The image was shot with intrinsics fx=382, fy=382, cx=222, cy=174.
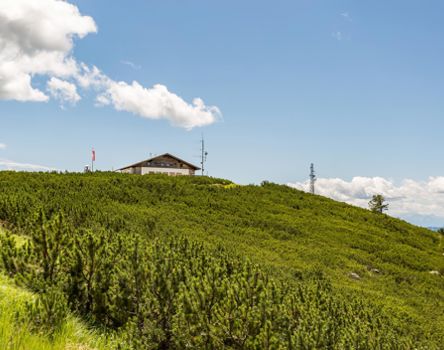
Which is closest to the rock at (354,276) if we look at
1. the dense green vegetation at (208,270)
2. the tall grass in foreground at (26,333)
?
the dense green vegetation at (208,270)

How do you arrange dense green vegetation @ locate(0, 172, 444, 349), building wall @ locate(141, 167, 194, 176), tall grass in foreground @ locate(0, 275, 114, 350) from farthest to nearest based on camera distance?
building wall @ locate(141, 167, 194, 176) → dense green vegetation @ locate(0, 172, 444, 349) → tall grass in foreground @ locate(0, 275, 114, 350)

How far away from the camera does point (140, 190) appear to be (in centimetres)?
2592

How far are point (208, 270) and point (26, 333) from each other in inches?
109

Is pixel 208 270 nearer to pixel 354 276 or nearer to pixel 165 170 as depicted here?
pixel 354 276

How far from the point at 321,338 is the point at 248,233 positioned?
16.9m

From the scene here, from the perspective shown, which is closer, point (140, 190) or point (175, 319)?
point (175, 319)

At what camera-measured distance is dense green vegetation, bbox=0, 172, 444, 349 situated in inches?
222

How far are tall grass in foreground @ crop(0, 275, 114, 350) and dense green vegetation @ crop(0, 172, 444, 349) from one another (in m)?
0.10

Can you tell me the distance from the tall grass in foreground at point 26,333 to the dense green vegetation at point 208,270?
0.32 feet

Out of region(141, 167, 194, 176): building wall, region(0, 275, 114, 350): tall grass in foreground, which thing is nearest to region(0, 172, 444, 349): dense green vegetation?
region(0, 275, 114, 350): tall grass in foreground

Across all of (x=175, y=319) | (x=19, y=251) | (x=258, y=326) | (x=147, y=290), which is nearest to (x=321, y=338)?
(x=258, y=326)

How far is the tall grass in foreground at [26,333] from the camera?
13.1 ft

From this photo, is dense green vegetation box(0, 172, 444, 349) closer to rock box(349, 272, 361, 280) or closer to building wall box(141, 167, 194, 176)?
rock box(349, 272, 361, 280)

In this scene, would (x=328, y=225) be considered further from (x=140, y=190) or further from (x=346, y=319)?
(x=346, y=319)
